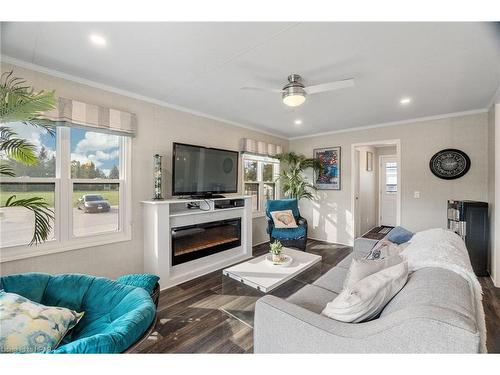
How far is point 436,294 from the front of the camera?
92cm

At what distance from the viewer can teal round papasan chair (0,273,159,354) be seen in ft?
3.32

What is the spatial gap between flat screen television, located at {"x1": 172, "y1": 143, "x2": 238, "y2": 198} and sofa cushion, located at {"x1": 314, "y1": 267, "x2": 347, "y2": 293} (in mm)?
1976

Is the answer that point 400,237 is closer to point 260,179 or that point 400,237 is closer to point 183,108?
point 260,179

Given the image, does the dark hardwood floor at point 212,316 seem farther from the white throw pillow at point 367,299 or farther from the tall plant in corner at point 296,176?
the tall plant in corner at point 296,176

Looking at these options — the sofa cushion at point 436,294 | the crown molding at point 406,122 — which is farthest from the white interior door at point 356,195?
the sofa cushion at point 436,294

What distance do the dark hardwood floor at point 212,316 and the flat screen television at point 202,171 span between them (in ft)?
4.05

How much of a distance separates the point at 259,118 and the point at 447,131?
3.01m

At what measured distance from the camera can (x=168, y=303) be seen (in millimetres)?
2342

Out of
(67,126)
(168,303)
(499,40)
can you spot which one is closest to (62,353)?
(168,303)

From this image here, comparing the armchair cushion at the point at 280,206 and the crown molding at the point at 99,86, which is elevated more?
the crown molding at the point at 99,86

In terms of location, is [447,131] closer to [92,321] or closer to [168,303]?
[168,303]

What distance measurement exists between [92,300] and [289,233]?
2881 millimetres

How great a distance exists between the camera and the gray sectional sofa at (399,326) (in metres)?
0.75

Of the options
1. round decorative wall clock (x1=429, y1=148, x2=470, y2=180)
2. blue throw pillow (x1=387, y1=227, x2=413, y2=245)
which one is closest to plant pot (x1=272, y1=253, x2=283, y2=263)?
blue throw pillow (x1=387, y1=227, x2=413, y2=245)
